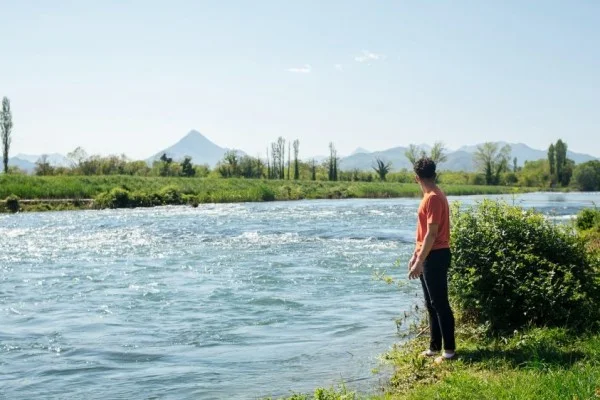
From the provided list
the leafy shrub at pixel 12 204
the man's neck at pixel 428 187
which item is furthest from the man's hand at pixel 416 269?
the leafy shrub at pixel 12 204

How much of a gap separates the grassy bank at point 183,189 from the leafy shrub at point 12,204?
1.96m

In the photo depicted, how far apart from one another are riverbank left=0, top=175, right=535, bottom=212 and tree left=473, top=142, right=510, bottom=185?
41822 millimetres

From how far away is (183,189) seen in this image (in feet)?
179

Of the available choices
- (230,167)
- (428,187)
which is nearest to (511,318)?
(428,187)

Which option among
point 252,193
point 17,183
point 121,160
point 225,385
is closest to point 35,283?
point 225,385

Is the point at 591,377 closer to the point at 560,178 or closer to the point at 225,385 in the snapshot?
the point at 225,385

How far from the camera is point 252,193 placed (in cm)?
5781

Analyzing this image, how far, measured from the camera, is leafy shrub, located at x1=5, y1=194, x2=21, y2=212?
37500 mm

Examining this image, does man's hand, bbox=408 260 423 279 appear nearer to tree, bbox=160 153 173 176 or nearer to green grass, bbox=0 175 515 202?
green grass, bbox=0 175 515 202

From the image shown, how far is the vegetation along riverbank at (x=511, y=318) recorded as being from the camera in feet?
18.0

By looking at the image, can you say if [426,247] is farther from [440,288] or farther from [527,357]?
[527,357]

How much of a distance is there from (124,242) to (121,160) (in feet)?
215

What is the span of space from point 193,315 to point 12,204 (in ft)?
104

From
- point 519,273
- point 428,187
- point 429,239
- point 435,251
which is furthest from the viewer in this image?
point 519,273
